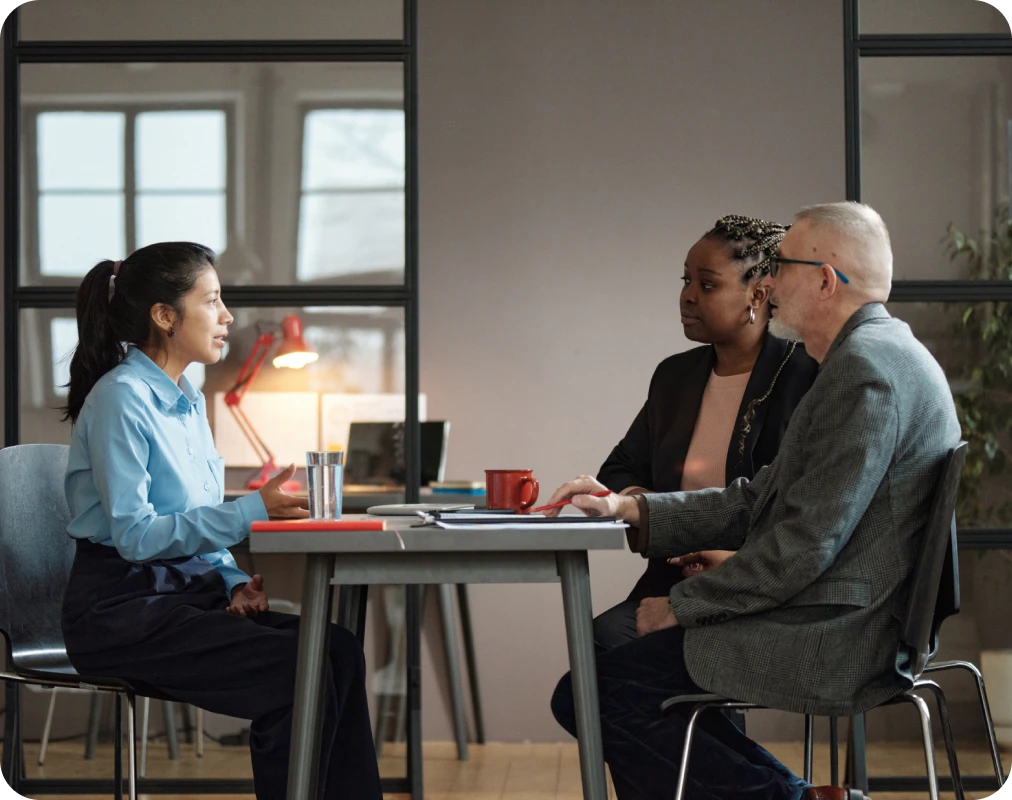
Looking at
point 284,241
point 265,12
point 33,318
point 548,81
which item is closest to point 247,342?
point 284,241

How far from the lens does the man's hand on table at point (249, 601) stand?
2.22 metres

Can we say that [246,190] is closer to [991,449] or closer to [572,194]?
[572,194]

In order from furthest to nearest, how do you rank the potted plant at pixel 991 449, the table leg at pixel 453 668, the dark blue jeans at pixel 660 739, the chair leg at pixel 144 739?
1. the table leg at pixel 453 668
2. the chair leg at pixel 144 739
3. the potted plant at pixel 991 449
4. the dark blue jeans at pixel 660 739

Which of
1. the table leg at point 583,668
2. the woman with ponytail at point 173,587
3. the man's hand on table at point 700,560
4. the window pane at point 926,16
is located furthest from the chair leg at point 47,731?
the window pane at point 926,16

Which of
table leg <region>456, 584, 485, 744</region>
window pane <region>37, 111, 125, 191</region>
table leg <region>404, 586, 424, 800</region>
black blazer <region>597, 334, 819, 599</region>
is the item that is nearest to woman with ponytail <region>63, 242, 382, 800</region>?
black blazer <region>597, 334, 819, 599</region>

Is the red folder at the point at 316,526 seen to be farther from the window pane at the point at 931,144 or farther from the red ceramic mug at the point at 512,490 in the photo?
the window pane at the point at 931,144

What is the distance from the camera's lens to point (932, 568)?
5.71ft

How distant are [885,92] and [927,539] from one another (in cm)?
192

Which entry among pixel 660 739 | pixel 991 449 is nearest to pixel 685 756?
pixel 660 739

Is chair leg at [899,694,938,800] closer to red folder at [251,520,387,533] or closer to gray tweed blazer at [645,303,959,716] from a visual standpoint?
gray tweed blazer at [645,303,959,716]

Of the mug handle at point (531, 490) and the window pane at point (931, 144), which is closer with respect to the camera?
the mug handle at point (531, 490)

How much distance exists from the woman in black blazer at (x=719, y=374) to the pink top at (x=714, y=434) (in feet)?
0.06

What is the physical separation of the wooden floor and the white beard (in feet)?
4.61

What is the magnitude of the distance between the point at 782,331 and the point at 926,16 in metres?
1.43
